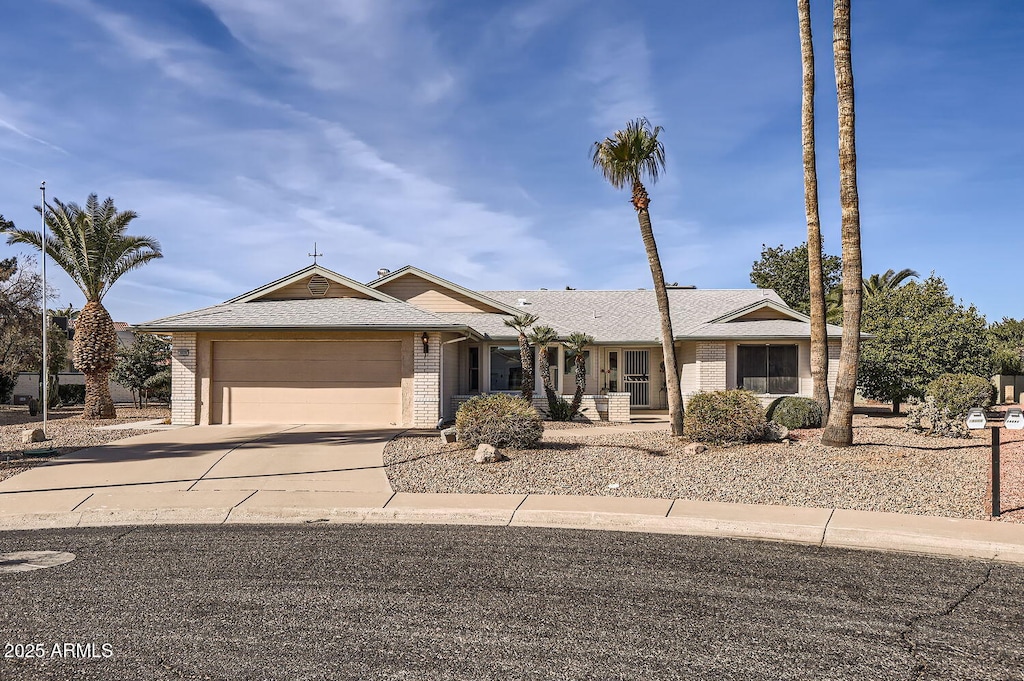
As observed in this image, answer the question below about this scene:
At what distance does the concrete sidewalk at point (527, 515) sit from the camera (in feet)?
27.2

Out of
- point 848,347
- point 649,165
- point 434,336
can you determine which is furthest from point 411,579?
point 434,336

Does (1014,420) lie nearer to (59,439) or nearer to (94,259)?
(59,439)

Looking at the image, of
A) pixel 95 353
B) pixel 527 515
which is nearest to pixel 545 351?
pixel 527 515

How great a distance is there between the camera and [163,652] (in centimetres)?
499

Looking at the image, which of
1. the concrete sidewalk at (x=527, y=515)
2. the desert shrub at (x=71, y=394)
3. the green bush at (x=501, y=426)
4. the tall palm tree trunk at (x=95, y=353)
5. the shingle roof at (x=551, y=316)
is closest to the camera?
the concrete sidewalk at (x=527, y=515)

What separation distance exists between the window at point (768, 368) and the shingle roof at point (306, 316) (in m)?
10.5

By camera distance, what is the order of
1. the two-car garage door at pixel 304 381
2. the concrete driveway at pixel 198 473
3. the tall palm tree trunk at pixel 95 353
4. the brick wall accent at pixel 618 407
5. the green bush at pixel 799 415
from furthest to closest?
the brick wall accent at pixel 618 407 → the tall palm tree trunk at pixel 95 353 → the two-car garage door at pixel 304 381 → the green bush at pixel 799 415 → the concrete driveway at pixel 198 473

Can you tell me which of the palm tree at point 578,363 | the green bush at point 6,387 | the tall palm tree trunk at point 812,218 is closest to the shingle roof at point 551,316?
the palm tree at point 578,363

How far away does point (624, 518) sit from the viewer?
9266 millimetres

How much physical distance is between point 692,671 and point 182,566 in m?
4.98

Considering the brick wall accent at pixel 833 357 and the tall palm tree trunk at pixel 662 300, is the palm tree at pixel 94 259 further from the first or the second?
the brick wall accent at pixel 833 357

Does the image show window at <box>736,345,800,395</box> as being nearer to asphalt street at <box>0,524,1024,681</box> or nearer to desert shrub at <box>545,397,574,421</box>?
desert shrub at <box>545,397,574,421</box>

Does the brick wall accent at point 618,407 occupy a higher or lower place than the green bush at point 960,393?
lower

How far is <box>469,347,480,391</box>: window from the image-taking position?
24.8 metres
